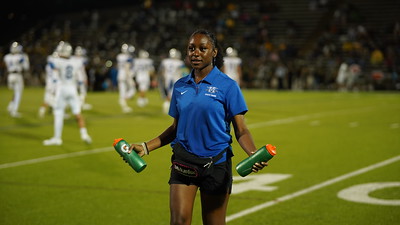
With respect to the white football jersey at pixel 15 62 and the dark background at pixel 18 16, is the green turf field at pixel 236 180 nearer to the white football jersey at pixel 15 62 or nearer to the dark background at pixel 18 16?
the dark background at pixel 18 16

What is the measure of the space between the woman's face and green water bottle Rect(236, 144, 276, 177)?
740 millimetres

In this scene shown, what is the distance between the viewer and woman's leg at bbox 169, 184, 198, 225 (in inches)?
167

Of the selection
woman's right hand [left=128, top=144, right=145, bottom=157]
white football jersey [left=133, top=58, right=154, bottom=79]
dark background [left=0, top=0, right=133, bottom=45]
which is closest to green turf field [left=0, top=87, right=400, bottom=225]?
dark background [left=0, top=0, right=133, bottom=45]

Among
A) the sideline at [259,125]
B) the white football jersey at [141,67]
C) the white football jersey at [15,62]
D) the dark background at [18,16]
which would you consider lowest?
the sideline at [259,125]

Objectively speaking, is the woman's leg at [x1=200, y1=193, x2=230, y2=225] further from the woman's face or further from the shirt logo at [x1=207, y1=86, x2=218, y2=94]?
the woman's face

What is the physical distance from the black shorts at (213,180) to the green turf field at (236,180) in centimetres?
217

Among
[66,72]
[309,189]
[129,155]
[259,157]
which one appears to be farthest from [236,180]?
[66,72]

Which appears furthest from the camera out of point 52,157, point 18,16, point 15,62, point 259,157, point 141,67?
point 141,67

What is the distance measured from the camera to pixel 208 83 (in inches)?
172

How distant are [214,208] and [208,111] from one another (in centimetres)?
67

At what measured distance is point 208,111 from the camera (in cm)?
431

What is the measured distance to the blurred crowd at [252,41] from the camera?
3612 cm

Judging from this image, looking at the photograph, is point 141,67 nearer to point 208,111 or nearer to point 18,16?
point 18,16

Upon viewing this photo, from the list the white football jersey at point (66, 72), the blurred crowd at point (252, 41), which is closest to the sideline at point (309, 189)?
the white football jersey at point (66, 72)
